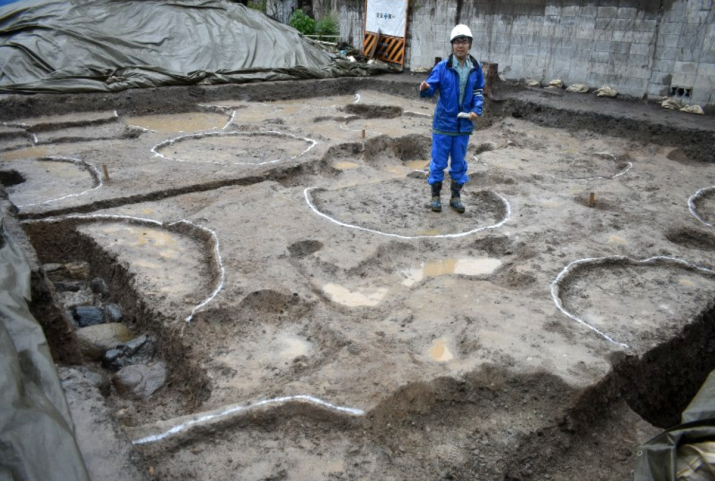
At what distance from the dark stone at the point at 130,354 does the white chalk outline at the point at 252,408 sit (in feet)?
4.02

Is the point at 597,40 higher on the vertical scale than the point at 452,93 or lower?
higher

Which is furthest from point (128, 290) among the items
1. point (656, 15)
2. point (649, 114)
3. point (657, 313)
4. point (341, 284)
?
point (656, 15)

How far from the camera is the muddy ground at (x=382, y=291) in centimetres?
304

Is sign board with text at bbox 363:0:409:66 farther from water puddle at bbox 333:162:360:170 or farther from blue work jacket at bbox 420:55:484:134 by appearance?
blue work jacket at bbox 420:55:484:134

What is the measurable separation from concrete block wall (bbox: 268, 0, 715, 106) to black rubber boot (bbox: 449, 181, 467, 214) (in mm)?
5306

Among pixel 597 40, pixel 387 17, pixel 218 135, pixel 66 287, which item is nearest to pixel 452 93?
pixel 66 287

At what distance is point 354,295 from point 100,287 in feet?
7.26

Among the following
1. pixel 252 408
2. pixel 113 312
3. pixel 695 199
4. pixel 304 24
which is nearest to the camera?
pixel 252 408

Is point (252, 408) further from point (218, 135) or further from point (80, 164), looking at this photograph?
point (218, 135)

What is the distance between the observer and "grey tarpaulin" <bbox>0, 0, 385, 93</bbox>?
9867 millimetres

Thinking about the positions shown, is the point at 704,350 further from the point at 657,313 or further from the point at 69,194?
the point at 69,194

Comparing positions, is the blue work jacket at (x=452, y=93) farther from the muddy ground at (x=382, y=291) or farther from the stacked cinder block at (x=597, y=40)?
the stacked cinder block at (x=597, y=40)

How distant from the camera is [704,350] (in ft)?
13.6

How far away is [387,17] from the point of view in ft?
44.8
